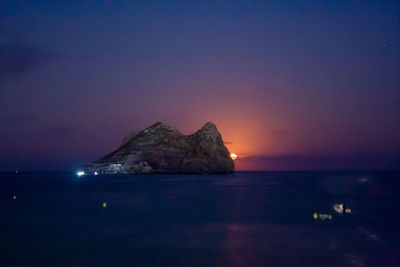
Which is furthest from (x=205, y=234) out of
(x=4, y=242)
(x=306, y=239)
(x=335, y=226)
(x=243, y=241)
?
(x=4, y=242)

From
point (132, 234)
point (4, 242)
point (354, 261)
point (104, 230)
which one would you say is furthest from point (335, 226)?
point (4, 242)

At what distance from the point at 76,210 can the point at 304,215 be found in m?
40.7

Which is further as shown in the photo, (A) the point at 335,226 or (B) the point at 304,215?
(B) the point at 304,215

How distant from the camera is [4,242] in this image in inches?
1722

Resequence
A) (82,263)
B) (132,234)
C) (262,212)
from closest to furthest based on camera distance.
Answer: (82,263) < (132,234) < (262,212)

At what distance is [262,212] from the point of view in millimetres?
73000

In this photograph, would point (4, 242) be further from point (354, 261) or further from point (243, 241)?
point (354, 261)

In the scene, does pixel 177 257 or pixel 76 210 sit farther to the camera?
pixel 76 210

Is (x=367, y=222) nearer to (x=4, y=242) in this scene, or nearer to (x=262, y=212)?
(x=262, y=212)

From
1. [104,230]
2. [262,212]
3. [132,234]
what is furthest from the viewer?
[262,212]

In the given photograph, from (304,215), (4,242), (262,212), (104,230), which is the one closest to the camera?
(4,242)

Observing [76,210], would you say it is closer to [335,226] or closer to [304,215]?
[304,215]

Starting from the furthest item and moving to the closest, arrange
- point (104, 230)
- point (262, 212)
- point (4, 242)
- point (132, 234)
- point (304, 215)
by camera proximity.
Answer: point (262, 212), point (304, 215), point (104, 230), point (132, 234), point (4, 242)

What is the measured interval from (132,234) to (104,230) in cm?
548
